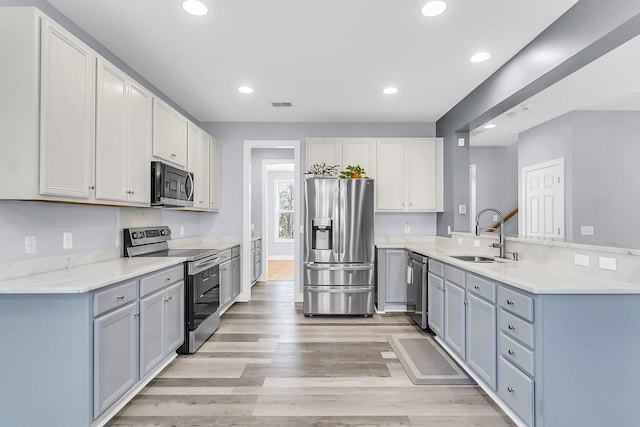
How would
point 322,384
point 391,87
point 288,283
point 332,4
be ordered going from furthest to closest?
point 288,283, point 391,87, point 322,384, point 332,4

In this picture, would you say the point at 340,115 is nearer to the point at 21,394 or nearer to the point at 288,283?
the point at 288,283

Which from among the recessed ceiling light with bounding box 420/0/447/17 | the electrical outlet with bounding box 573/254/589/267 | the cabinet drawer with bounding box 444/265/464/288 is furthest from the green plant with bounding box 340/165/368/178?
the electrical outlet with bounding box 573/254/589/267

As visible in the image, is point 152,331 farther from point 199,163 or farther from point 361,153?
point 361,153

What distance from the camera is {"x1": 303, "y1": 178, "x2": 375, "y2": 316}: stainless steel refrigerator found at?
4277 mm

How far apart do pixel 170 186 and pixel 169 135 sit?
552mm

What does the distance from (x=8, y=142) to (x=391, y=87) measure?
10.7 ft

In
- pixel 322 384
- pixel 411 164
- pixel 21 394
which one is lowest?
pixel 322 384

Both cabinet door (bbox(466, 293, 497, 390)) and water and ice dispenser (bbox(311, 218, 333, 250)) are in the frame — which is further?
water and ice dispenser (bbox(311, 218, 333, 250))

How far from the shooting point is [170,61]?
307 cm

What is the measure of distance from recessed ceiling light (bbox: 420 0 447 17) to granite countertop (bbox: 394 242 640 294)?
5.99 feet

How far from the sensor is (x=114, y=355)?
2.03 meters

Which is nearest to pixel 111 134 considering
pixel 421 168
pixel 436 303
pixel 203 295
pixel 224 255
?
pixel 203 295

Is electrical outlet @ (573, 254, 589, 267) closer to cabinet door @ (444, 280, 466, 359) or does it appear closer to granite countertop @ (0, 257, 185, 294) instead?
cabinet door @ (444, 280, 466, 359)

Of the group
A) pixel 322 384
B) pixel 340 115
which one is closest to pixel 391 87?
pixel 340 115
